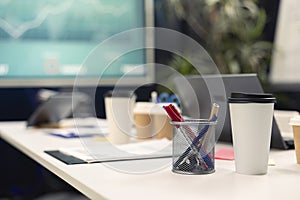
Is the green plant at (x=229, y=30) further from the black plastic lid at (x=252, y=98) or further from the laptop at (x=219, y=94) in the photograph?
the black plastic lid at (x=252, y=98)

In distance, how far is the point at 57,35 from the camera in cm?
322

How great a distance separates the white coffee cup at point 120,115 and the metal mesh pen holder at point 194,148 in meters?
0.45

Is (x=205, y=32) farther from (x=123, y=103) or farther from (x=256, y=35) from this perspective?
Answer: (x=123, y=103)

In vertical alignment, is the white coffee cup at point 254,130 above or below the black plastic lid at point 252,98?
below

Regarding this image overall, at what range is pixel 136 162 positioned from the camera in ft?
3.86

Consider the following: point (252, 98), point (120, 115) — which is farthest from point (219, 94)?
point (120, 115)

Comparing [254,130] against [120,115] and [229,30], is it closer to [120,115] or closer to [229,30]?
[120,115]

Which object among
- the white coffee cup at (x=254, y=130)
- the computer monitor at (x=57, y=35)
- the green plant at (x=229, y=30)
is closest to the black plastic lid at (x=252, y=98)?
the white coffee cup at (x=254, y=130)

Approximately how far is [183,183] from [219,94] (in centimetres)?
40

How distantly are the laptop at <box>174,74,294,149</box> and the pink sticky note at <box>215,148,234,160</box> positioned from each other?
0.17 ft

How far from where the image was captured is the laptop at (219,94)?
127 cm

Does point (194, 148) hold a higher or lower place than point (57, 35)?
lower

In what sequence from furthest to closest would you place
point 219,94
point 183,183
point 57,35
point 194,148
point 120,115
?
point 57,35 → point 120,115 → point 219,94 → point 194,148 → point 183,183

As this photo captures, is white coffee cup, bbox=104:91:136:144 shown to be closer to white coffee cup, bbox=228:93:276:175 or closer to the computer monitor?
white coffee cup, bbox=228:93:276:175
